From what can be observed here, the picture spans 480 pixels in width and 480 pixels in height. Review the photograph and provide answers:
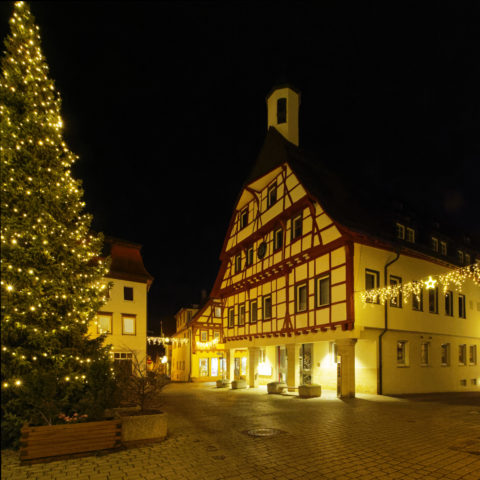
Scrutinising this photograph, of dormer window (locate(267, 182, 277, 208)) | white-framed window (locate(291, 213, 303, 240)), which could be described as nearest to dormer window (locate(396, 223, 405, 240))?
white-framed window (locate(291, 213, 303, 240))

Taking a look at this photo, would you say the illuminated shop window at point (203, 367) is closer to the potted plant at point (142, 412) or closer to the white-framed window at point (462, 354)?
the white-framed window at point (462, 354)

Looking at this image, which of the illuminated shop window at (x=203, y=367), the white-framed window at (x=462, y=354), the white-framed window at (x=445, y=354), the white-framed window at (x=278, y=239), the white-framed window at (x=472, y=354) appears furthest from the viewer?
the illuminated shop window at (x=203, y=367)

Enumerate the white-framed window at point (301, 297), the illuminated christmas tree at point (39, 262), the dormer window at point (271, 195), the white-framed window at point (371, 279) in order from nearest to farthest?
the illuminated christmas tree at point (39, 262), the white-framed window at point (371, 279), the white-framed window at point (301, 297), the dormer window at point (271, 195)

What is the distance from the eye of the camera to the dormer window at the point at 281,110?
94.1ft

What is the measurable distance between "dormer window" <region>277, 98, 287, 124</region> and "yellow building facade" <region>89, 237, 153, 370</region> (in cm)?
1567

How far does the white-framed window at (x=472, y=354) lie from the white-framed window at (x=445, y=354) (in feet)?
9.57

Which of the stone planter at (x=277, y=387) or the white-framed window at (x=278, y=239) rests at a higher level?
the white-framed window at (x=278, y=239)

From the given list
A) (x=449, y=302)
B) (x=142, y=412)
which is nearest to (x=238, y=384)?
(x=449, y=302)

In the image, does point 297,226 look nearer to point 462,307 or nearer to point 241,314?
point 241,314

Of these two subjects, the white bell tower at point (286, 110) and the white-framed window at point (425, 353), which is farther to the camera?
the white bell tower at point (286, 110)

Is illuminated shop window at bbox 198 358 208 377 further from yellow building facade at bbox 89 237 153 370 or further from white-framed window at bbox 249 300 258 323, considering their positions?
white-framed window at bbox 249 300 258 323

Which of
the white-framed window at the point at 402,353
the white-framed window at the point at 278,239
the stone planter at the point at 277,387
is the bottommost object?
the stone planter at the point at 277,387

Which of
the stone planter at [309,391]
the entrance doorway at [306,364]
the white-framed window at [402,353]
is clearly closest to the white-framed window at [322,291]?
the stone planter at [309,391]

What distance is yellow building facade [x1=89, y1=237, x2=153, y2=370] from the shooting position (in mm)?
31391
